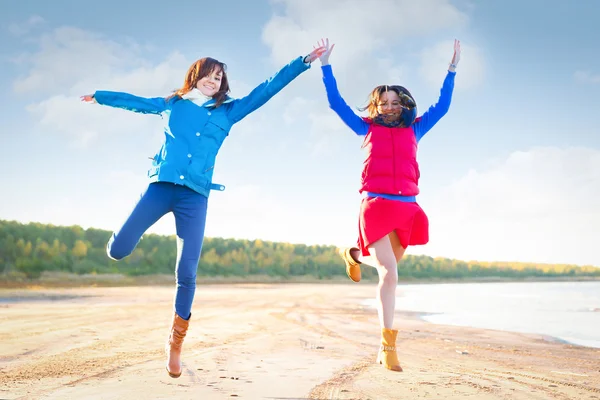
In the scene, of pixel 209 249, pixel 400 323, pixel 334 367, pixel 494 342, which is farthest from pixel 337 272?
pixel 334 367

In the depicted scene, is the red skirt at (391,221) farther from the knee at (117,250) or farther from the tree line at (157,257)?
the tree line at (157,257)

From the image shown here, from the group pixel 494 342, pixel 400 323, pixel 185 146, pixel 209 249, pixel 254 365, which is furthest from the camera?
pixel 209 249

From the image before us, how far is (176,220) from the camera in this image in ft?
15.7

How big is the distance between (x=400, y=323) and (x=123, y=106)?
9008 mm

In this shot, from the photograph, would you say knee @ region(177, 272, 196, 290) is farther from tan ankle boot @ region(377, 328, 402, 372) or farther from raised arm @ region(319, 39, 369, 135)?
raised arm @ region(319, 39, 369, 135)

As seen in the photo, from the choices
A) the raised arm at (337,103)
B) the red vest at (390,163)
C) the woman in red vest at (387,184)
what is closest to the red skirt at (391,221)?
the woman in red vest at (387,184)

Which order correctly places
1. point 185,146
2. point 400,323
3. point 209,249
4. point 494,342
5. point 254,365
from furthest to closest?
point 209,249 < point 400,323 < point 494,342 < point 254,365 < point 185,146

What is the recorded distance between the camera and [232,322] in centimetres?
1071

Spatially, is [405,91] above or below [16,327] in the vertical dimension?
above

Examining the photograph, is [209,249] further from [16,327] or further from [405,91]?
[405,91]

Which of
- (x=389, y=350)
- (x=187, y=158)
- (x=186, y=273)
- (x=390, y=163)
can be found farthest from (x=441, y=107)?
(x=186, y=273)

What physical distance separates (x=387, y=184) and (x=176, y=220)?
71.8 inches

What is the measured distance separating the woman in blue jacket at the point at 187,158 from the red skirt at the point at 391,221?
129 centimetres

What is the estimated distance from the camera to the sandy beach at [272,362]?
4.75 m
